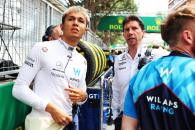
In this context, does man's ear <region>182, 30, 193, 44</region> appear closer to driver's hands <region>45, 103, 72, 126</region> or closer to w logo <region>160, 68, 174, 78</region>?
w logo <region>160, 68, 174, 78</region>

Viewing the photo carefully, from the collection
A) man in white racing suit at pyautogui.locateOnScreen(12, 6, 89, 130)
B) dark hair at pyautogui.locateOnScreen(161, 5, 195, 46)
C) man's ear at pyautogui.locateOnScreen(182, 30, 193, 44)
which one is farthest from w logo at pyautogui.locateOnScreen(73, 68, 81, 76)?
man's ear at pyautogui.locateOnScreen(182, 30, 193, 44)

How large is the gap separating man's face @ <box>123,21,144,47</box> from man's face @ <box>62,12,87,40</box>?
809mm

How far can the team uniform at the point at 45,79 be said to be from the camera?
9.39 ft

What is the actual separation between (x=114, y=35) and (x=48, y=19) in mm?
53482

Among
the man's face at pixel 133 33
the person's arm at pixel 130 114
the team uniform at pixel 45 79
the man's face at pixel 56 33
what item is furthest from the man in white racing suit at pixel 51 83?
the man's face at pixel 56 33

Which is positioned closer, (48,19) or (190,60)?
(190,60)

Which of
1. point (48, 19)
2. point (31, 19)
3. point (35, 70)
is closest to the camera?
point (35, 70)

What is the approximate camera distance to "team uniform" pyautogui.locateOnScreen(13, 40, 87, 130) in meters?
2.86

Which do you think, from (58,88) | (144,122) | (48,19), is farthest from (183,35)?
(48,19)

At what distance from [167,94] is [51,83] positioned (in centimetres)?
124

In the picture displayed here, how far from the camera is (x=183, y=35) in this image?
205 cm

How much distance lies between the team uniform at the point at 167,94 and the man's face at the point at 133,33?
1.79 metres

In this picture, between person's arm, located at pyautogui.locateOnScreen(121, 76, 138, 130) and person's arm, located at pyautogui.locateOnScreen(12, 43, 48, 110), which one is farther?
person's arm, located at pyautogui.locateOnScreen(12, 43, 48, 110)

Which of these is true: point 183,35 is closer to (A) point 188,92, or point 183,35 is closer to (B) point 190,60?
(B) point 190,60
